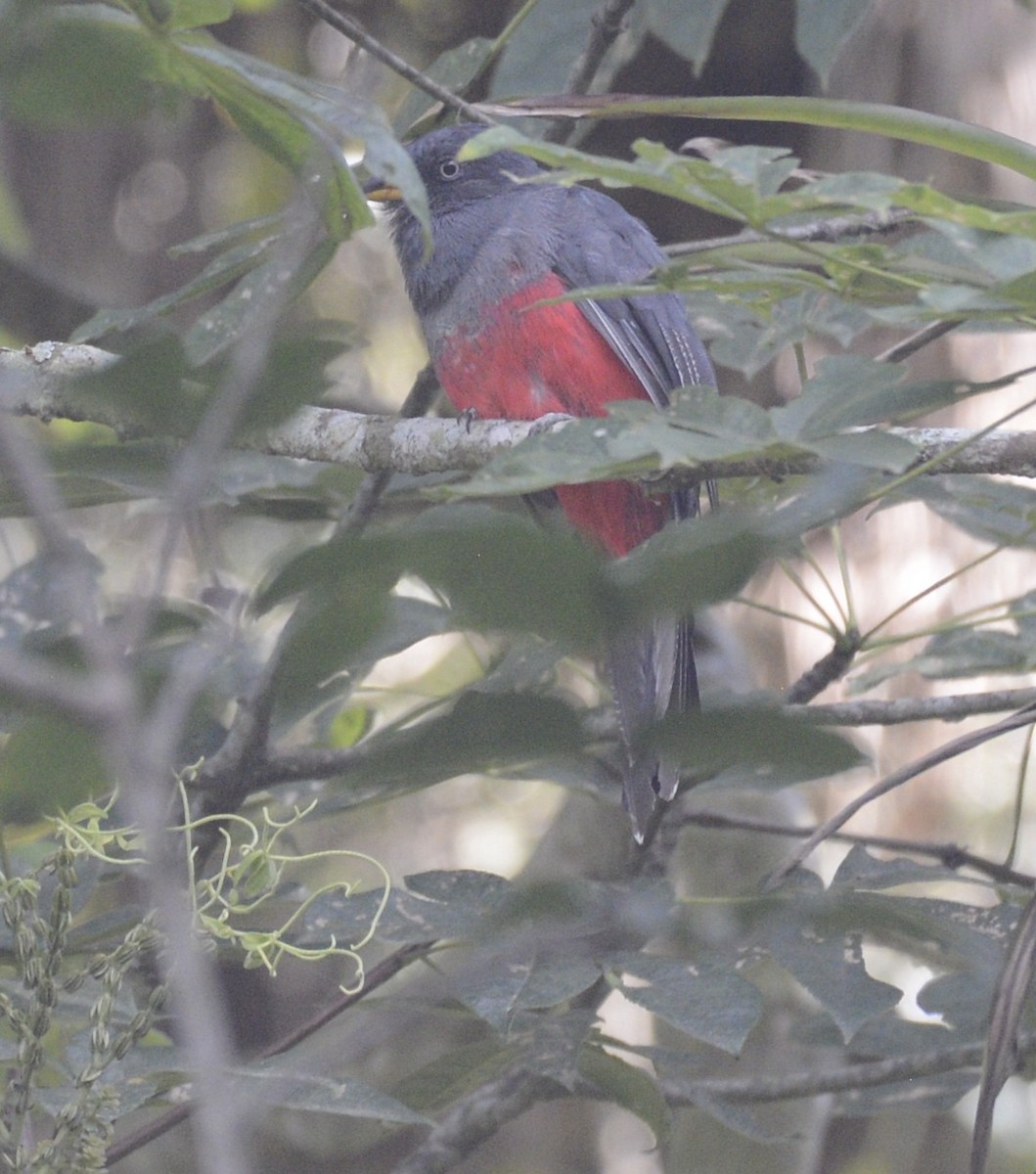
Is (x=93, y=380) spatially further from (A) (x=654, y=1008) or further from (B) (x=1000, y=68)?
(B) (x=1000, y=68)

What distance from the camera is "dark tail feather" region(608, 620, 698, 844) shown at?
549 mm

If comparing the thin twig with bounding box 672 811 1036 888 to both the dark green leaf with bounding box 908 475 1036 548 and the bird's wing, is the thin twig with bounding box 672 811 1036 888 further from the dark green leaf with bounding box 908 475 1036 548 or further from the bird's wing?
the bird's wing

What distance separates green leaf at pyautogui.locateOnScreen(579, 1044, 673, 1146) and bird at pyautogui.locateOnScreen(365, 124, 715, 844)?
2.60ft

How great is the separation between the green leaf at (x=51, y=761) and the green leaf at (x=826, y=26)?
2194mm

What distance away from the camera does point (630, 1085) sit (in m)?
1.78

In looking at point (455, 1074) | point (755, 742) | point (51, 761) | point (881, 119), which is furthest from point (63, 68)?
point (455, 1074)

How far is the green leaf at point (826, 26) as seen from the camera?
242cm

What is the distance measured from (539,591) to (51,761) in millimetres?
213

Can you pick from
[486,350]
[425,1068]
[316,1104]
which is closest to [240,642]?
[316,1104]

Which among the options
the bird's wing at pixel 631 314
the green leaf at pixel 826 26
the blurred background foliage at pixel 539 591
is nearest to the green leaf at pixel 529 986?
the blurred background foliage at pixel 539 591

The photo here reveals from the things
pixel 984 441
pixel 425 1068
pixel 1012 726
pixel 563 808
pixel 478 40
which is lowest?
pixel 563 808

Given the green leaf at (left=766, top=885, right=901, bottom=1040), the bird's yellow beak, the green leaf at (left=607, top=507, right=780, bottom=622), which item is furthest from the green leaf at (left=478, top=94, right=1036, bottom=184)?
the bird's yellow beak

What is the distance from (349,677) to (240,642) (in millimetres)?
810

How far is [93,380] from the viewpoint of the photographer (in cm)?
54
